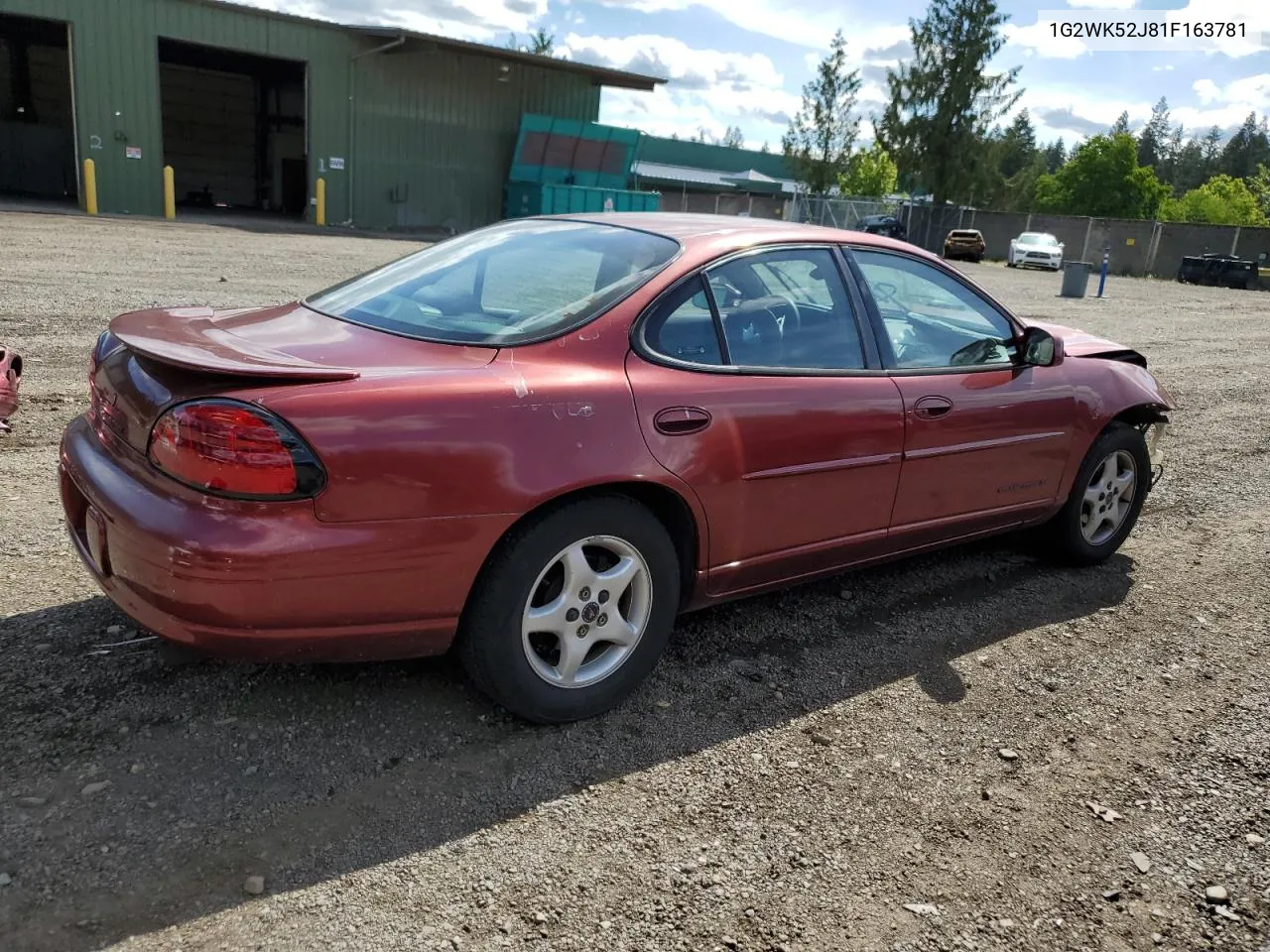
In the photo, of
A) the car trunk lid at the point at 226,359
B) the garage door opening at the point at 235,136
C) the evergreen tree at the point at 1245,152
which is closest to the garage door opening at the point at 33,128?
the garage door opening at the point at 235,136

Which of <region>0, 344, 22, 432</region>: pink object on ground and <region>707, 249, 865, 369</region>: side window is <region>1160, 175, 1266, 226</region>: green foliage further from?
<region>0, 344, 22, 432</region>: pink object on ground

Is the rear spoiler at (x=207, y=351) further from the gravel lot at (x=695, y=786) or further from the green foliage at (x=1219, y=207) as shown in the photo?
the green foliage at (x=1219, y=207)

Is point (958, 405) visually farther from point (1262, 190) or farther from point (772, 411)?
point (1262, 190)

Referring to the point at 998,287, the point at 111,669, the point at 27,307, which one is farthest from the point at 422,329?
the point at 998,287

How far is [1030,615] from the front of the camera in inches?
164

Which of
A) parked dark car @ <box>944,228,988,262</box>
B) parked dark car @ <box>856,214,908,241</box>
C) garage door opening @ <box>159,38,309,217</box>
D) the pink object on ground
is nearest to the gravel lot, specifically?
the pink object on ground

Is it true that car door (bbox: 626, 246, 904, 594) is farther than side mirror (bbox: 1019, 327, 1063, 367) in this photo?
No

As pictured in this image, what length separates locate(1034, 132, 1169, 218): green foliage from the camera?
77.3 metres

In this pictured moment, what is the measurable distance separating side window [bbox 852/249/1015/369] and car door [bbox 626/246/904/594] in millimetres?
200

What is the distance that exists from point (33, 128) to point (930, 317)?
37316 mm

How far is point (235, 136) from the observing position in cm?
3806

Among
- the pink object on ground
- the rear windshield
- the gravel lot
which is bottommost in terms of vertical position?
the gravel lot

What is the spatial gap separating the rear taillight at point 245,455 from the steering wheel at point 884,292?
231 cm

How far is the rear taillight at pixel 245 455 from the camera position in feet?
7.97
